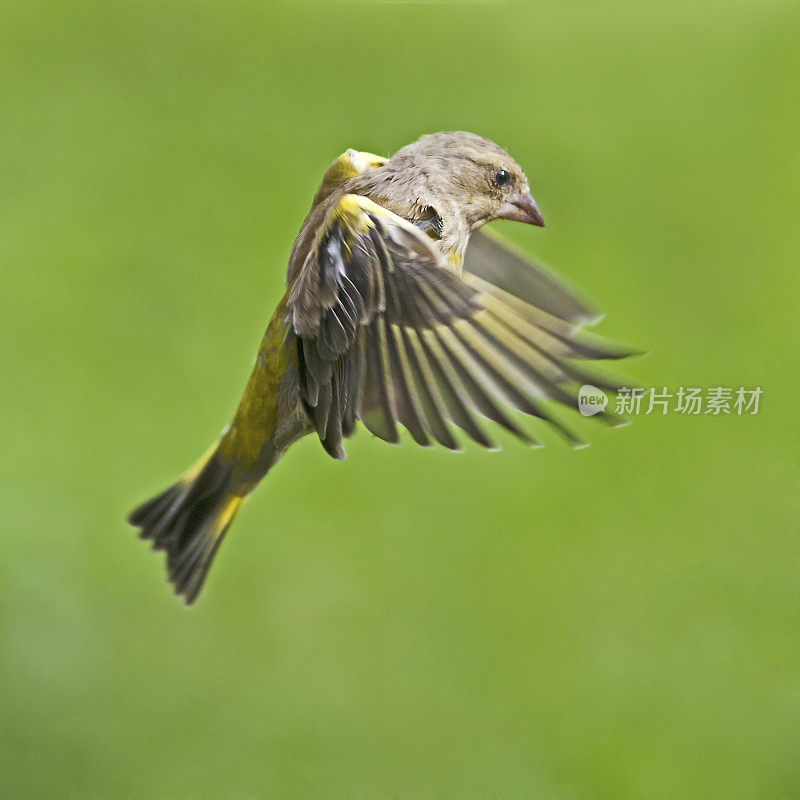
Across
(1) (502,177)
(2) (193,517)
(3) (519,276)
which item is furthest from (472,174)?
(2) (193,517)

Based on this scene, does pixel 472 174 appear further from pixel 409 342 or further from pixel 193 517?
pixel 193 517

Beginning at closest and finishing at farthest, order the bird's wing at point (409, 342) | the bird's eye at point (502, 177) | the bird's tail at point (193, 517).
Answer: the bird's wing at point (409, 342) → the bird's eye at point (502, 177) → the bird's tail at point (193, 517)

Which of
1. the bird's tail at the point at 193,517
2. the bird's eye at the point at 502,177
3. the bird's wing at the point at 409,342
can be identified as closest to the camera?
the bird's wing at the point at 409,342

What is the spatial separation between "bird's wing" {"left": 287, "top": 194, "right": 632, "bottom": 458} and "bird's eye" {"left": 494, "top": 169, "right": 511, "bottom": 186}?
3.8 inches

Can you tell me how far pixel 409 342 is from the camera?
783 mm

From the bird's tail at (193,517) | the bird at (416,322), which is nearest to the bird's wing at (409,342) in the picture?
the bird at (416,322)

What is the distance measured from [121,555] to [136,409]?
188 millimetres

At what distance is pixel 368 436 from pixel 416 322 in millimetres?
386

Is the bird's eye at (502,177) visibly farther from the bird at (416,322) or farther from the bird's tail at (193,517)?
the bird's tail at (193,517)

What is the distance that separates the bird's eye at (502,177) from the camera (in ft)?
2.78

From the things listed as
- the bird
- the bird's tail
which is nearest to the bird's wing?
the bird

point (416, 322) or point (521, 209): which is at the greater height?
point (521, 209)

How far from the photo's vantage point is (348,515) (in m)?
1.30

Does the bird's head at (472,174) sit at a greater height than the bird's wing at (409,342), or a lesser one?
greater
